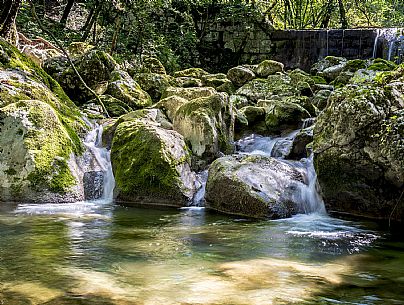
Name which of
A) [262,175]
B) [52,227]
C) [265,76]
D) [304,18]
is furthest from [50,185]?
[304,18]

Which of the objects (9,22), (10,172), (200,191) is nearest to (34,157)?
(10,172)

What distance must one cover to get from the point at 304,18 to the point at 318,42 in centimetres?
758

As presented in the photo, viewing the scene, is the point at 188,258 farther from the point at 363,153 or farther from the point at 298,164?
the point at 298,164

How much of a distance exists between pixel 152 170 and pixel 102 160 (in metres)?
1.53

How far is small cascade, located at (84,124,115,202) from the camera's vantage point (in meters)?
7.39

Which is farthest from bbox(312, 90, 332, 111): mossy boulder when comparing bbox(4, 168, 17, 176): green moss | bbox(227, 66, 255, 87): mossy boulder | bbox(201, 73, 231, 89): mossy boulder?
bbox(4, 168, 17, 176): green moss

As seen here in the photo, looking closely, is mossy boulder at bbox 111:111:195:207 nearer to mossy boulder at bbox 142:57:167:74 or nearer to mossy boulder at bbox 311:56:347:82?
mossy boulder at bbox 142:57:167:74

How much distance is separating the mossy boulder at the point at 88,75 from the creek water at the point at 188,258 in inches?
239

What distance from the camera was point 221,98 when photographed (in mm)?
8906

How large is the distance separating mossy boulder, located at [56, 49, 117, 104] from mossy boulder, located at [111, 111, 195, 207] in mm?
5032

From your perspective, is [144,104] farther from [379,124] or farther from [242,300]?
[242,300]

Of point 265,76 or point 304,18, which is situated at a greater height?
point 304,18

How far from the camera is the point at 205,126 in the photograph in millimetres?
8273

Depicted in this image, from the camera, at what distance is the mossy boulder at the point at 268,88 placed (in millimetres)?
13430
